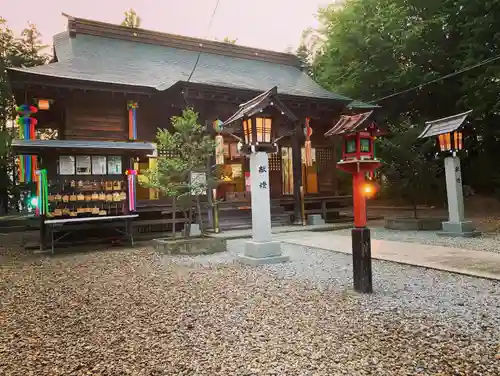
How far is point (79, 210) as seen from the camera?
9.66 meters

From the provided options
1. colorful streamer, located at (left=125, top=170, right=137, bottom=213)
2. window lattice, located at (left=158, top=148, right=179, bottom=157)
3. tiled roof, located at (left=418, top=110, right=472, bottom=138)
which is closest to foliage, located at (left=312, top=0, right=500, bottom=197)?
→ tiled roof, located at (left=418, top=110, right=472, bottom=138)

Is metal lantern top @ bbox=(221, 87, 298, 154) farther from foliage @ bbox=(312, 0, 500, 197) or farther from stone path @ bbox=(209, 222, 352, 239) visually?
foliage @ bbox=(312, 0, 500, 197)

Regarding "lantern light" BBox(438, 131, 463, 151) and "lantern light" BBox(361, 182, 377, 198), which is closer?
"lantern light" BBox(361, 182, 377, 198)

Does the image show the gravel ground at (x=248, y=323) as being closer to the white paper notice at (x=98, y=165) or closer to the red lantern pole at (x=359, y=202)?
the red lantern pole at (x=359, y=202)

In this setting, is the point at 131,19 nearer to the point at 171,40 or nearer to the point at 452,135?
the point at 171,40

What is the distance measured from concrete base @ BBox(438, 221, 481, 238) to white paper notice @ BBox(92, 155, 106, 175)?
32.6 ft

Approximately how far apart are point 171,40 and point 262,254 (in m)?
13.3

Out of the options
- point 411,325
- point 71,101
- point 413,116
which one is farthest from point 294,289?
point 413,116

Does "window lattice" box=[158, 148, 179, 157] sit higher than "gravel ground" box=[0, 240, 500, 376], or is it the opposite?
"window lattice" box=[158, 148, 179, 157]

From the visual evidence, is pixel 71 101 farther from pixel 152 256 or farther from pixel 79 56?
pixel 152 256

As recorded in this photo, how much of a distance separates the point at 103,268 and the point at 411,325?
5.81 metres

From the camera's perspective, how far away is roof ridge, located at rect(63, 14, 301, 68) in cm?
1509

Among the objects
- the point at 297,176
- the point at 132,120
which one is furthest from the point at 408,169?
the point at 132,120

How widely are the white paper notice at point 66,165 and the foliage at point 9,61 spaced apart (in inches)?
476
